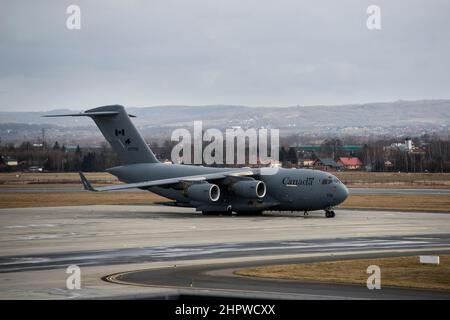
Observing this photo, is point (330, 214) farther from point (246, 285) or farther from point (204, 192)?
point (246, 285)

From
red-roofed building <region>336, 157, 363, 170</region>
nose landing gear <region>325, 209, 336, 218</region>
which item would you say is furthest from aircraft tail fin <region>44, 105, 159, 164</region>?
red-roofed building <region>336, 157, 363, 170</region>

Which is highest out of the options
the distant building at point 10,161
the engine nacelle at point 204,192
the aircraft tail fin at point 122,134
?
the aircraft tail fin at point 122,134

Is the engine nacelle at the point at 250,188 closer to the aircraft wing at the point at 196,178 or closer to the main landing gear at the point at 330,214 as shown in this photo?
the aircraft wing at the point at 196,178

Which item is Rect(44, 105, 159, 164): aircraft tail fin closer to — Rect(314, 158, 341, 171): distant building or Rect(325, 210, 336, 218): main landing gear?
Rect(325, 210, 336, 218): main landing gear

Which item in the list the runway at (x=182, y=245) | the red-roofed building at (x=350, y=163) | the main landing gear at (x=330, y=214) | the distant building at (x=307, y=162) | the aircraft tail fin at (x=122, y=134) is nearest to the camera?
the runway at (x=182, y=245)

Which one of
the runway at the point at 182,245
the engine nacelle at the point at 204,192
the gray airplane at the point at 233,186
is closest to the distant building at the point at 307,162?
the runway at the point at 182,245

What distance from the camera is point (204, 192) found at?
5744 cm

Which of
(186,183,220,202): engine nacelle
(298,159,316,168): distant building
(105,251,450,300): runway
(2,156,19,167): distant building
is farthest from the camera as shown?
(298,159,316,168): distant building

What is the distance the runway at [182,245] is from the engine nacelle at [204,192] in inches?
48.2

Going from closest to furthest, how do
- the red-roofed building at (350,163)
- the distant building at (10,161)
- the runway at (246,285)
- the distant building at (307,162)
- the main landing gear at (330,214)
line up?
1. the runway at (246,285)
2. the main landing gear at (330,214)
3. the distant building at (10,161)
4. the distant building at (307,162)
5. the red-roofed building at (350,163)

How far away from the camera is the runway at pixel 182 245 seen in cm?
2505

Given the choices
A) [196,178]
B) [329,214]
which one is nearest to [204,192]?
[196,178]

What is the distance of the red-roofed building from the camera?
148 m

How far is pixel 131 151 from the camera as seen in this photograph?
207ft
